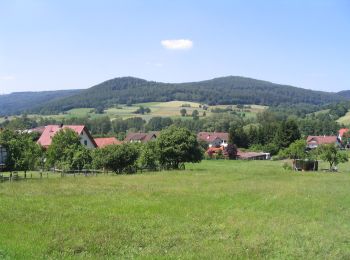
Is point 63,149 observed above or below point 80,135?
below

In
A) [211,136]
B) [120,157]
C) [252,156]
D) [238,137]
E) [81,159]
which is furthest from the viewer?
[211,136]

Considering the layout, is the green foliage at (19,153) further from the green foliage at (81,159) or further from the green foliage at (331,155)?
the green foliage at (331,155)

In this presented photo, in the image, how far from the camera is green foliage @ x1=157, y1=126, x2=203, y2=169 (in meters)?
67.9

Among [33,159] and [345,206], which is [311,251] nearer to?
[345,206]

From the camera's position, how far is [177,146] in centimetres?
6769

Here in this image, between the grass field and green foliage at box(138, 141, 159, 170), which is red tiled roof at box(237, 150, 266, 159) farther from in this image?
the grass field

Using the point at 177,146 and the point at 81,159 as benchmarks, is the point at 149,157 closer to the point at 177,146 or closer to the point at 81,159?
the point at 177,146

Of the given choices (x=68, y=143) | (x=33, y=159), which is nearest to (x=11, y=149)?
(x=33, y=159)

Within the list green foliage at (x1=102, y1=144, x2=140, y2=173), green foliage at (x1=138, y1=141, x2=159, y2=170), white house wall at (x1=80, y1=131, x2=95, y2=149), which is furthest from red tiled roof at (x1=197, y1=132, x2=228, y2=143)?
green foliage at (x1=102, y1=144, x2=140, y2=173)

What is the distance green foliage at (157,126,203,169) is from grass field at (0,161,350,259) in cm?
3235

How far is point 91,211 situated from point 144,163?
41408 mm

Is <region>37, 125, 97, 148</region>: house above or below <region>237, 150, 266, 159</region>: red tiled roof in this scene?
above

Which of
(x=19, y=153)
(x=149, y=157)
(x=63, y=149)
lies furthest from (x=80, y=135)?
(x=19, y=153)

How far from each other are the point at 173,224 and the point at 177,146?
4550 cm
